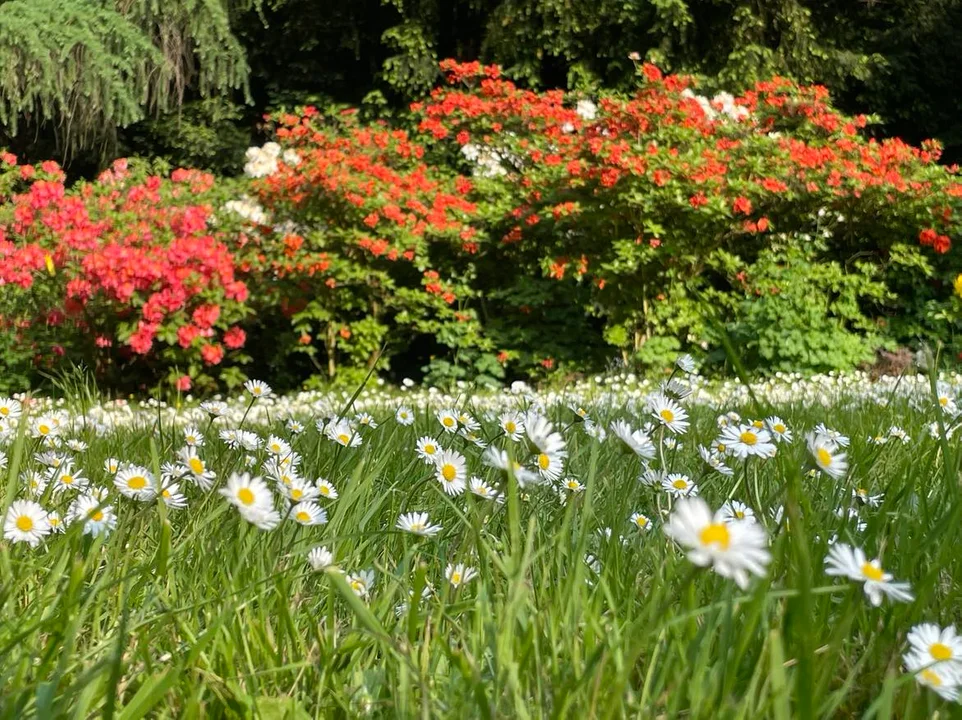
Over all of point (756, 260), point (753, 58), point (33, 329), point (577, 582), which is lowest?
point (33, 329)

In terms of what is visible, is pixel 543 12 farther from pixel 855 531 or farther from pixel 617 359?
pixel 855 531

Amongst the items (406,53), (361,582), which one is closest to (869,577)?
(361,582)

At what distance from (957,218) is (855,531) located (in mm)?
6821

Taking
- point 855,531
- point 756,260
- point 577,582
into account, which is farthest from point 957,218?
point 577,582

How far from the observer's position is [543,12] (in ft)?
32.9

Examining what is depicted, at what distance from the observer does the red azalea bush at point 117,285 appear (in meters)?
6.20

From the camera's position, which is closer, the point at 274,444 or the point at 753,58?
the point at 274,444

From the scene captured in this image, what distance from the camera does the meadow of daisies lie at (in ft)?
1.92

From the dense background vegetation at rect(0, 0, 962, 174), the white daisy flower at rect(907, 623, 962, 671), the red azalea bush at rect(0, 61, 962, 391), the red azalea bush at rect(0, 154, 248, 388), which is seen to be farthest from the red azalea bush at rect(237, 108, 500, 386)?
the white daisy flower at rect(907, 623, 962, 671)

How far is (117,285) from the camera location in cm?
600

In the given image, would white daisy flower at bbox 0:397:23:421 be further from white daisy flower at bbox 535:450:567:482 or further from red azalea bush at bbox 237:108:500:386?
red azalea bush at bbox 237:108:500:386

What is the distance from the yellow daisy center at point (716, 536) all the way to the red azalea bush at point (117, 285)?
239 inches

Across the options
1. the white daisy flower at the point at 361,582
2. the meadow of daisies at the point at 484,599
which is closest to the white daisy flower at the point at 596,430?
the meadow of daisies at the point at 484,599

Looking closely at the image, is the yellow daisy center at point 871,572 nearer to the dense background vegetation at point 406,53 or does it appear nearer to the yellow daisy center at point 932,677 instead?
the yellow daisy center at point 932,677
